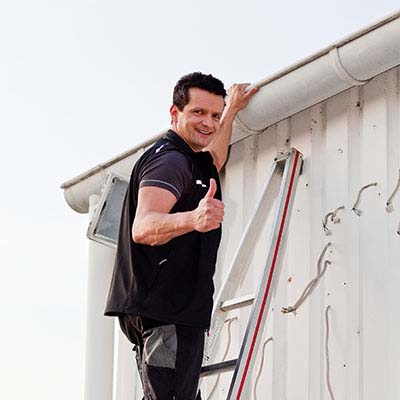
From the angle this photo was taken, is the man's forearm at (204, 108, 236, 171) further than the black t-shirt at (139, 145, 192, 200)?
Yes

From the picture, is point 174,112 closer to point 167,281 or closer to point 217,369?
point 167,281

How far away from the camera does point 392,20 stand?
582 cm

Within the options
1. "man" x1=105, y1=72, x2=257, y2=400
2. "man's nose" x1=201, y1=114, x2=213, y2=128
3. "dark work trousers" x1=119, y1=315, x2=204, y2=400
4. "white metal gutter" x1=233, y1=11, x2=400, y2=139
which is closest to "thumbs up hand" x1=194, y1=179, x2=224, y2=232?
"man" x1=105, y1=72, x2=257, y2=400

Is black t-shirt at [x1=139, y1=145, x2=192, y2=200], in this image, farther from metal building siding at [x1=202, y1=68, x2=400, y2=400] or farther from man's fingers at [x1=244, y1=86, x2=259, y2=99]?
man's fingers at [x1=244, y1=86, x2=259, y2=99]

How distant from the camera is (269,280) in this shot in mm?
5938

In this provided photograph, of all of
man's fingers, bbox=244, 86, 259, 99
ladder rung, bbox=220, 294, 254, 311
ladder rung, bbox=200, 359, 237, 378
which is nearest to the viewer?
ladder rung, bbox=200, 359, 237, 378

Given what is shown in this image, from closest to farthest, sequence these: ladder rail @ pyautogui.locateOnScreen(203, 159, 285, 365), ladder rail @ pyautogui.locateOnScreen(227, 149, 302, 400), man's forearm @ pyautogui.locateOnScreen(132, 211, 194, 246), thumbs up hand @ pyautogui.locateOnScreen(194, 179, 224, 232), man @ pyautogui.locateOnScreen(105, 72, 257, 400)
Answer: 1. thumbs up hand @ pyautogui.locateOnScreen(194, 179, 224, 232)
2. man's forearm @ pyautogui.locateOnScreen(132, 211, 194, 246)
3. man @ pyautogui.locateOnScreen(105, 72, 257, 400)
4. ladder rail @ pyautogui.locateOnScreen(227, 149, 302, 400)
5. ladder rail @ pyautogui.locateOnScreen(203, 159, 285, 365)

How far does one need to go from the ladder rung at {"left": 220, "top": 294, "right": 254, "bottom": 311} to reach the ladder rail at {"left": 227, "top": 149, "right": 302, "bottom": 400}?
0.14 metres

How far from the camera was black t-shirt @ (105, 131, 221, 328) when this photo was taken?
530 cm

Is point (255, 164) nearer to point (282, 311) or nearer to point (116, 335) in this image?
point (282, 311)

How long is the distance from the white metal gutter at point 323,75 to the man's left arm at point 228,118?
4 centimetres

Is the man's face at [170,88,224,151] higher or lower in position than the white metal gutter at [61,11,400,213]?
lower

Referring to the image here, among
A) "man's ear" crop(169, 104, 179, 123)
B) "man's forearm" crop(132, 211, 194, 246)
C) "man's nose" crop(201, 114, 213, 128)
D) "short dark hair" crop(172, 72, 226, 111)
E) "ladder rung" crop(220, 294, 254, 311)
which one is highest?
"short dark hair" crop(172, 72, 226, 111)

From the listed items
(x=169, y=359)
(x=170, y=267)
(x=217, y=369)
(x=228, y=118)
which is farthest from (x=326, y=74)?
(x=169, y=359)
